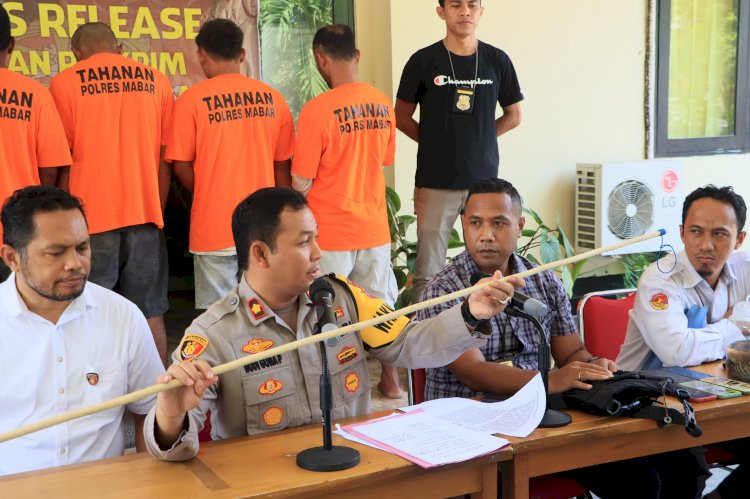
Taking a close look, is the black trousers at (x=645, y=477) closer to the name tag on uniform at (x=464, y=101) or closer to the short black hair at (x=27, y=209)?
the short black hair at (x=27, y=209)

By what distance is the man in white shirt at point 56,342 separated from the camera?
234 cm

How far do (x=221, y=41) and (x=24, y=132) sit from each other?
38.2 inches

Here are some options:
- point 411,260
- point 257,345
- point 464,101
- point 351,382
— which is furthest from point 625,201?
point 257,345

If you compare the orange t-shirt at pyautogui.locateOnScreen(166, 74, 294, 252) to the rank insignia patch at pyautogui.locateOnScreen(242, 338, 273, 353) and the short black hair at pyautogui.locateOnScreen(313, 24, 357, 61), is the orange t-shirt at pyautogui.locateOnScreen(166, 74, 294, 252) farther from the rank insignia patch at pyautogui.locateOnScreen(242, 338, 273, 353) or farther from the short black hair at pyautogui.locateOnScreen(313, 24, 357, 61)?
the rank insignia patch at pyautogui.locateOnScreen(242, 338, 273, 353)

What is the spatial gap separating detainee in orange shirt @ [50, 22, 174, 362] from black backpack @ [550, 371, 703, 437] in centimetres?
220

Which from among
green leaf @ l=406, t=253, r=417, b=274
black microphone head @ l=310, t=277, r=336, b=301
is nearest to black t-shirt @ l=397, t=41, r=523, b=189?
green leaf @ l=406, t=253, r=417, b=274

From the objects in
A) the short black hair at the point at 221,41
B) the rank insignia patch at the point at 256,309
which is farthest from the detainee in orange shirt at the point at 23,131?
the rank insignia patch at the point at 256,309

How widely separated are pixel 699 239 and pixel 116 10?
333cm

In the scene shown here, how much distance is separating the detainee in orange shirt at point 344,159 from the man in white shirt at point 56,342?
1.80m

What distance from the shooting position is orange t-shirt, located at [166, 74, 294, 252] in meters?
3.98

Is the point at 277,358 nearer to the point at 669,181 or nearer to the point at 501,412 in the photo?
the point at 501,412

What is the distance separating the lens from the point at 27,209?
2.41m

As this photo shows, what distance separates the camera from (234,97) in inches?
158

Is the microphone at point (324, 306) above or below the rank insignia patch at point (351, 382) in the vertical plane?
above
